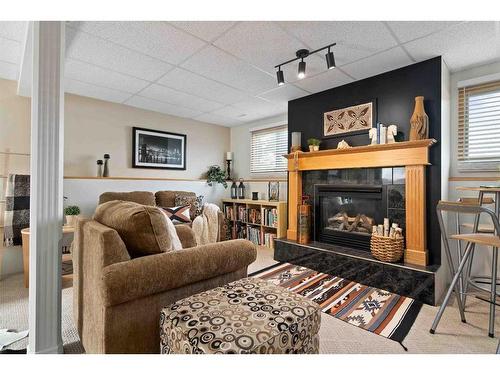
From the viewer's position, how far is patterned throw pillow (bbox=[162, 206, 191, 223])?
3.46 m

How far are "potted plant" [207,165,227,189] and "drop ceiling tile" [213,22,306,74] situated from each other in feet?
8.43

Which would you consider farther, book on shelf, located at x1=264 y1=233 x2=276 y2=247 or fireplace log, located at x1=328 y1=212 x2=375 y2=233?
book on shelf, located at x1=264 y1=233 x2=276 y2=247

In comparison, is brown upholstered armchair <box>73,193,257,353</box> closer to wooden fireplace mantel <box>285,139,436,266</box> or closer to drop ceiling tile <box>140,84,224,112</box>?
wooden fireplace mantel <box>285,139,436,266</box>

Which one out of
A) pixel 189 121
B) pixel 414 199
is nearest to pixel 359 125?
pixel 414 199

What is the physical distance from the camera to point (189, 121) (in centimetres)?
466

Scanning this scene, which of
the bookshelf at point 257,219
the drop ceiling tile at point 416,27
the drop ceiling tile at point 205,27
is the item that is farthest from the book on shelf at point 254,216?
the drop ceiling tile at point 416,27

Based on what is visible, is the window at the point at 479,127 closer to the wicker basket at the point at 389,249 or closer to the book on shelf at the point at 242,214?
the wicker basket at the point at 389,249

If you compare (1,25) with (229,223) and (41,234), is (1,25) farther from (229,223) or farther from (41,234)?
(229,223)

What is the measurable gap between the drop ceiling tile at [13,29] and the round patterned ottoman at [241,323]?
244cm

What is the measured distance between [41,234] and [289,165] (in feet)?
9.39

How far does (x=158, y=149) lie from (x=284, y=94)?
2.26 m

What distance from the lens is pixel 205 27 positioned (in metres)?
1.97

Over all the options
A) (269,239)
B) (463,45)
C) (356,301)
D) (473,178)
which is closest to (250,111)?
(269,239)

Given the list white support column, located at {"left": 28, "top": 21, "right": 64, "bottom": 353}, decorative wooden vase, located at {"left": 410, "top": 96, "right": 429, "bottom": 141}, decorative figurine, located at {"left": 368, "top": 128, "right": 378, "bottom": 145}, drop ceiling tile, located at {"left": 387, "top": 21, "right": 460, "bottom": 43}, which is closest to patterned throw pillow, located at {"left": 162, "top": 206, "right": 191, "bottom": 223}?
white support column, located at {"left": 28, "top": 21, "right": 64, "bottom": 353}
